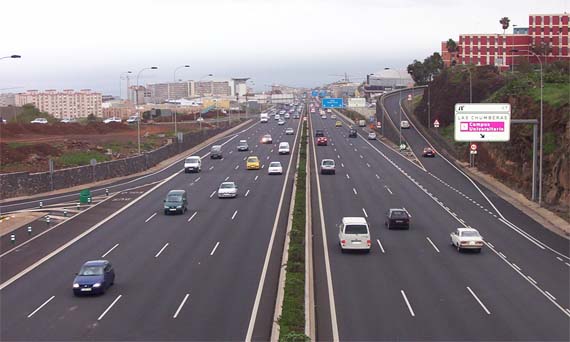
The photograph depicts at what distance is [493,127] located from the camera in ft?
162

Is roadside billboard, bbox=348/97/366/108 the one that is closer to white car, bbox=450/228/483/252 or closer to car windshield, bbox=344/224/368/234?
white car, bbox=450/228/483/252

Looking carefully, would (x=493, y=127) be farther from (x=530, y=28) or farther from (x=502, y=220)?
(x=530, y=28)

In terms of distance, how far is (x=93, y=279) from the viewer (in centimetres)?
2731

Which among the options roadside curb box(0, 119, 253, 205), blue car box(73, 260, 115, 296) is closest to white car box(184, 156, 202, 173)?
roadside curb box(0, 119, 253, 205)

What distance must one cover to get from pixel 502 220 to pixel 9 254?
27239 mm

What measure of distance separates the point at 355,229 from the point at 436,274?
5.50 m

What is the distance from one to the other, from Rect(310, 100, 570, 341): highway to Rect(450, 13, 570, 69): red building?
72.8 meters

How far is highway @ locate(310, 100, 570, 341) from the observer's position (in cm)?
2298

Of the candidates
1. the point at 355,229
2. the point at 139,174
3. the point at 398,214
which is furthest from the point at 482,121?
the point at 139,174

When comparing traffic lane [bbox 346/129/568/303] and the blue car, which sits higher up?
the blue car

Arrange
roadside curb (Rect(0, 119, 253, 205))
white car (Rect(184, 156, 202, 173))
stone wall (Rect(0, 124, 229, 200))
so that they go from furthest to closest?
1. white car (Rect(184, 156, 202, 173))
2. roadside curb (Rect(0, 119, 253, 205))
3. stone wall (Rect(0, 124, 229, 200))

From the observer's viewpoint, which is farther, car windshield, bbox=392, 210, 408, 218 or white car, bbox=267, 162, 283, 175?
white car, bbox=267, 162, 283, 175

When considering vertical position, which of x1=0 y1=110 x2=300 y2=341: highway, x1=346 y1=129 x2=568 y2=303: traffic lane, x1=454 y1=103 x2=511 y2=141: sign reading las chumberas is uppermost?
x1=454 y1=103 x2=511 y2=141: sign reading las chumberas

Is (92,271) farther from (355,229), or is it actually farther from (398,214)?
(398,214)
